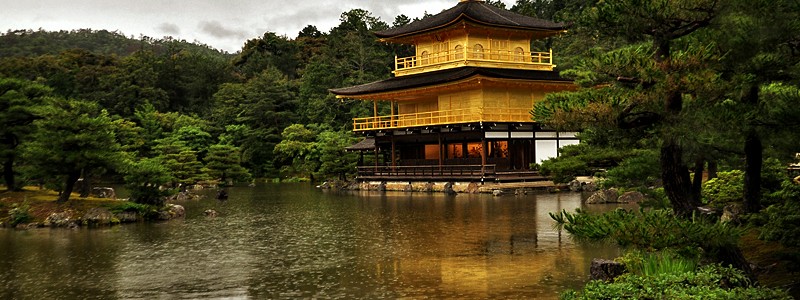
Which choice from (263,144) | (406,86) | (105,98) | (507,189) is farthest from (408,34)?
A: (105,98)

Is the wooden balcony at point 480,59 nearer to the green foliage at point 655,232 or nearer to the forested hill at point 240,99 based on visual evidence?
the forested hill at point 240,99

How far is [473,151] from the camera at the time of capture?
40.8 meters

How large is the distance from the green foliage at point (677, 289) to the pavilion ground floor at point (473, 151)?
89.6ft

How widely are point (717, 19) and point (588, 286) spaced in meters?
4.10

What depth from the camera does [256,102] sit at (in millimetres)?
65250

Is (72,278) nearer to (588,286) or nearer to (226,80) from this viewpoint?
(588,286)

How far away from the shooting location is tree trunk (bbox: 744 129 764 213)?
38.0 ft

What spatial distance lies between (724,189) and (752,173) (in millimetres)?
4821

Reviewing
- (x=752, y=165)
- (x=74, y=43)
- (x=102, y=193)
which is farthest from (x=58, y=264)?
(x=74, y=43)

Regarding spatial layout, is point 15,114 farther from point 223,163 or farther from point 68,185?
point 223,163

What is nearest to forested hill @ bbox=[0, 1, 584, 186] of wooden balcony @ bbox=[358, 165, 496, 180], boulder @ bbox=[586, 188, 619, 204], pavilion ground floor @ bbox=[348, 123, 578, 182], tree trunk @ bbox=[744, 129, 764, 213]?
wooden balcony @ bbox=[358, 165, 496, 180]

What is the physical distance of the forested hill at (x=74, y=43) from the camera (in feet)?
371

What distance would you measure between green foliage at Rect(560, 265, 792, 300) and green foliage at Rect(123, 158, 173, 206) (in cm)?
1960

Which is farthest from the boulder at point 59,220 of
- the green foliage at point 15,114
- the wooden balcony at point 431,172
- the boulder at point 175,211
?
the wooden balcony at point 431,172
